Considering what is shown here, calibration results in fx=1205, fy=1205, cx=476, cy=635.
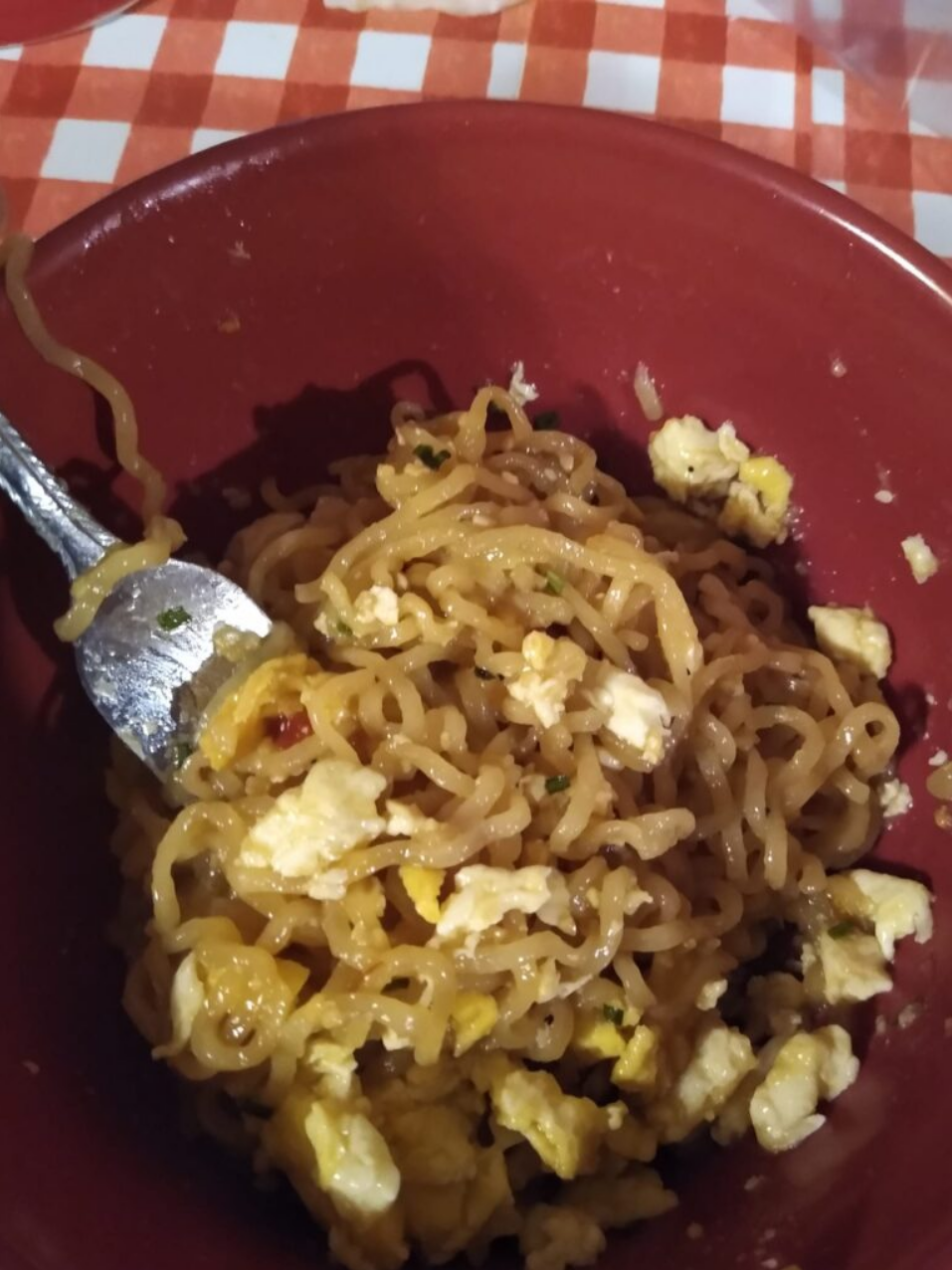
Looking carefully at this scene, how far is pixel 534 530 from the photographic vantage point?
1611 mm

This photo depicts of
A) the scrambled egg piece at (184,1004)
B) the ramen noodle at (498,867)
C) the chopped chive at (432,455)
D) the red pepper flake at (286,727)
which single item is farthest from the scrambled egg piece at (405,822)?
the chopped chive at (432,455)

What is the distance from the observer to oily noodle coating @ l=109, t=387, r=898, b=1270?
141 cm

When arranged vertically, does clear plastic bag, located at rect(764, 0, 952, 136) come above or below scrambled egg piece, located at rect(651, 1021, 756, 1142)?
above

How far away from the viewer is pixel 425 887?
143 cm

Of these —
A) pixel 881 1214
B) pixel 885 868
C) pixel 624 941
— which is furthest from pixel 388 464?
pixel 881 1214

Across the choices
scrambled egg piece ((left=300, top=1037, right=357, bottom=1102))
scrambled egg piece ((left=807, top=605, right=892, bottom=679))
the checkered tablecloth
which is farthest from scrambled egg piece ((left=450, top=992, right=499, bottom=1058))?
the checkered tablecloth

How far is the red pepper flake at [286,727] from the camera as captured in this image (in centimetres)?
155

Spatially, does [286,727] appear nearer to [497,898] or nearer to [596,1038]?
[497,898]

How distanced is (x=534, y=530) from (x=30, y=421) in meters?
0.66

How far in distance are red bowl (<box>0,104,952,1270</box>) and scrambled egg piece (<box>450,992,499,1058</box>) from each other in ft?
0.93

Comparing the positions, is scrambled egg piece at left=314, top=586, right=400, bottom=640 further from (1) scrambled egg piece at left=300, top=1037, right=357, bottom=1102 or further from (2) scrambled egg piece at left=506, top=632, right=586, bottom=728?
(1) scrambled egg piece at left=300, top=1037, right=357, bottom=1102

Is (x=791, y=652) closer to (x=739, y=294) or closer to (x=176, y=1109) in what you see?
(x=739, y=294)

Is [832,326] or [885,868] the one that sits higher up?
[832,326]

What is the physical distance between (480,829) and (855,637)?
1.95 feet
